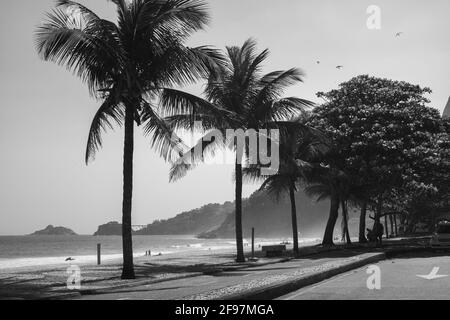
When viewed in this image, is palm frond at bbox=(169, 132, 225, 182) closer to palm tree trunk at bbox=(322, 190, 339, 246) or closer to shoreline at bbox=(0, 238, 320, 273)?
shoreline at bbox=(0, 238, 320, 273)

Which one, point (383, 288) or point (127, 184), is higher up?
point (127, 184)

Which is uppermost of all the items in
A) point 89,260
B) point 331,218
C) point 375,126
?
point 375,126

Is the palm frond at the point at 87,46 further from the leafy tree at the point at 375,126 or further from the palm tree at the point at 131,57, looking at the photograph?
the leafy tree at the point at 375,126

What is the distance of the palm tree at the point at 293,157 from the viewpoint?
93.1 feet

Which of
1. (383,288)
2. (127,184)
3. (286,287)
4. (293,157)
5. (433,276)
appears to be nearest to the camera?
(286,287)

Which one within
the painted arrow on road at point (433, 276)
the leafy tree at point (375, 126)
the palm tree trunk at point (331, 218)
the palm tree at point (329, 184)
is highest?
the leafy tree at point (375, 126)

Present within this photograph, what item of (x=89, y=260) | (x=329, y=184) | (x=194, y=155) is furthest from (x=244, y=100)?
(x=89, y=260)

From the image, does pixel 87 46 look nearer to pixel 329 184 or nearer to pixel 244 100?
pixel 244 100

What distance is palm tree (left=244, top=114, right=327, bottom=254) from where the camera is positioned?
93.1 feet

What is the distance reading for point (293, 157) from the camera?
34.6m

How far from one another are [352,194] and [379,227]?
10.6 ft

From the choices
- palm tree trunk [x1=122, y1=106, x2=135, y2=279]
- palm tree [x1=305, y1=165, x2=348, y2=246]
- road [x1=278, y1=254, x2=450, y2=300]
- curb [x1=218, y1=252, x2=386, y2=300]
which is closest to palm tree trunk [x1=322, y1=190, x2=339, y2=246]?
palm tree [x1=305, y1=165, x2=348, y2=246]

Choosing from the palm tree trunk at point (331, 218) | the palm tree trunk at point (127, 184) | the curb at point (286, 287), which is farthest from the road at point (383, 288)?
the palm tree trunk at point (331, 218)
